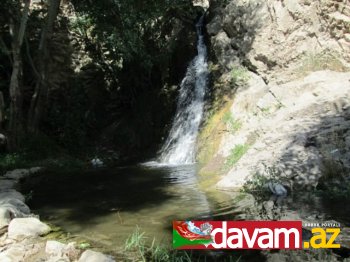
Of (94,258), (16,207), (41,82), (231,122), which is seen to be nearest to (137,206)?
(16,207)

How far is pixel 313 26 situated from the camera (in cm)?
1477

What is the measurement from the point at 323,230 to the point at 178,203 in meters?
3.45

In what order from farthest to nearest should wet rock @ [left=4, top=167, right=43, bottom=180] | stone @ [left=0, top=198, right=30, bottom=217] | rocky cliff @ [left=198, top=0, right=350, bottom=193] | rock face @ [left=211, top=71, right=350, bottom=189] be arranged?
wet rock @ [left=4, top=167, right=43, bottom=180], rocky cliff @ [left=198, top=0, right=350, bottom=193], rock face @ [left=211, top=71, right=350, bottom=189], stone @ [left=0, top=198, right=30, bottom=217]

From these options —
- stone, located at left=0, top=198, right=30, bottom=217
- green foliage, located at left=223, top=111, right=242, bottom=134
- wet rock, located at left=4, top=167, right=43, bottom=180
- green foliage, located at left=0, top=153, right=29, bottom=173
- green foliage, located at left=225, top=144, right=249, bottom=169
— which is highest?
green foliage, located at left=223, top=111, right=242, bottom=134

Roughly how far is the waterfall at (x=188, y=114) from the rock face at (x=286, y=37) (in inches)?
70.4

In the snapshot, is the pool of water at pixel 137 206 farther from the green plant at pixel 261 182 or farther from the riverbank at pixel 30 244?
the riverbank at pixel 30 244

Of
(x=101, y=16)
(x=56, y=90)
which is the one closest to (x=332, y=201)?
(x=101, y=16)

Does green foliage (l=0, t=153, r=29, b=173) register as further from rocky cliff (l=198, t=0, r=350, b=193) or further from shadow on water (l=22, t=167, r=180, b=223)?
rocky cliff (l=198, t=0, r=350, b=193)

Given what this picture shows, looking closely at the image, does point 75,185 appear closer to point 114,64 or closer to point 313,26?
point 313,26

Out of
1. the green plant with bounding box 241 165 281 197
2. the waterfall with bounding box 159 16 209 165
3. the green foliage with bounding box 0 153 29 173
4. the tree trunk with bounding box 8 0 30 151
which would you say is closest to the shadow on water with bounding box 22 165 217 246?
the green plant with bounding box 241 165 281 197

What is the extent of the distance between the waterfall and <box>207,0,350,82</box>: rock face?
1.79m

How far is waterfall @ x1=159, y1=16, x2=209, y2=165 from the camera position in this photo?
54.4ft

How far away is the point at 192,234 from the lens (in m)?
5.58

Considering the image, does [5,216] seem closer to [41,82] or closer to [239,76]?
[239,76]
